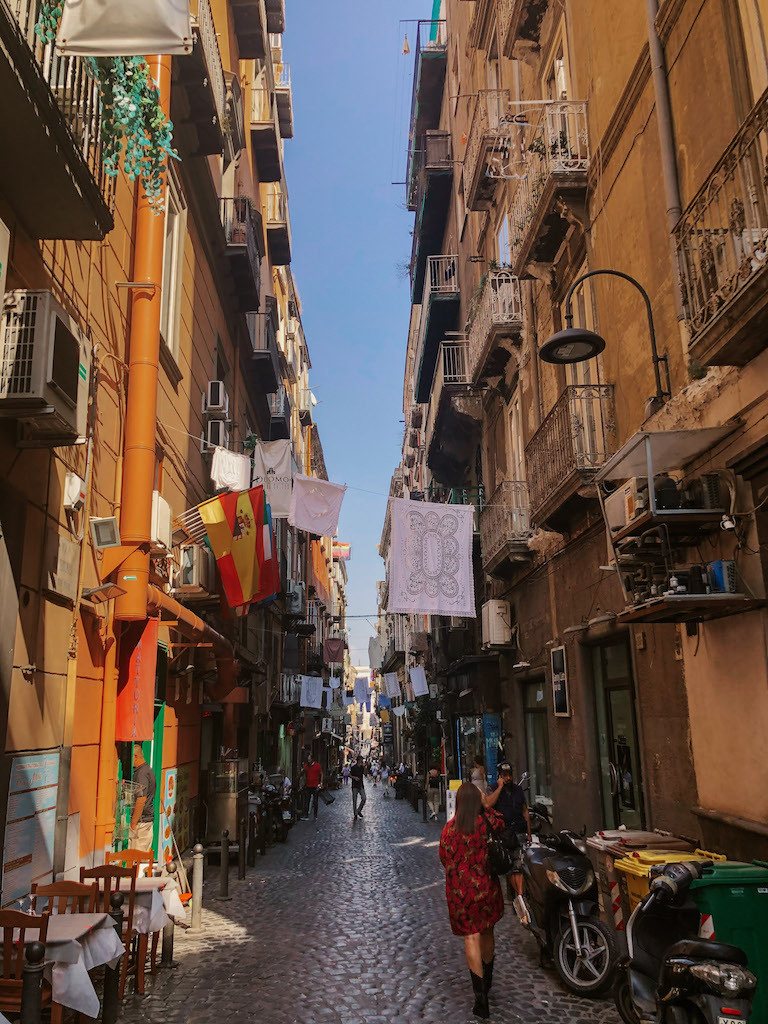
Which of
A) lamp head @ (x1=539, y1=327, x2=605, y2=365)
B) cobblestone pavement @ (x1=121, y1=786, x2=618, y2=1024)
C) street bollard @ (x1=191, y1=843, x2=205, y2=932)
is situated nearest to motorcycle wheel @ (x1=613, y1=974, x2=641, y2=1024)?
cobblestone pavement @ (x1=121, y1=786, x2=618, y2=1024)

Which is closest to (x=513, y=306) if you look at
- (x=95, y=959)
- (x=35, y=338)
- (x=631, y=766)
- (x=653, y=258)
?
(x=653, y=258)

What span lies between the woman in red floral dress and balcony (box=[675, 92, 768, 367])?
4.00m

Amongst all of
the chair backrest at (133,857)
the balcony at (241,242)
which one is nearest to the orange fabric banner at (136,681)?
the chair backrest at (133,857)

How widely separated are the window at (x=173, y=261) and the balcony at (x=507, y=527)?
Answer: 6.42 meters

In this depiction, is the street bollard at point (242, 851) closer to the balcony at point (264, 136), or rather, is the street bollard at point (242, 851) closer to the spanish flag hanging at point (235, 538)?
the spanish flag hanging at point (235, 538)

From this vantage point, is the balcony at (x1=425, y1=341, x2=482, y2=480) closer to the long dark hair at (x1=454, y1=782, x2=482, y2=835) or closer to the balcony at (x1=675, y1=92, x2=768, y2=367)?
the balcony at (x1=675, y1=92, x2=768, y2=367)

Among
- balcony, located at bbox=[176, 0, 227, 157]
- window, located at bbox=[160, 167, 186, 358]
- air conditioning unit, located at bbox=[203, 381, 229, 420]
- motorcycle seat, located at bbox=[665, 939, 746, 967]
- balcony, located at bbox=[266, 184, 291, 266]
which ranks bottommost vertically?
motorcycle seat, located at bbox=[665, 939, 746, 967]

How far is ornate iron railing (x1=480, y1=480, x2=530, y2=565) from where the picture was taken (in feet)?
47.6

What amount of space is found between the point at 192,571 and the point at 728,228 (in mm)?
9237

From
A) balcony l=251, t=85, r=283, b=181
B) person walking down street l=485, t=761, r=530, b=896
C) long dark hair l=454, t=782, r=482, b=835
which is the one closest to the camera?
long dark hair l=454, t=782, r=482, b=835

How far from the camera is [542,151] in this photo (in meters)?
11.4

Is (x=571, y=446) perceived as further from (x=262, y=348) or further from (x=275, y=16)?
(x=275, y=16)

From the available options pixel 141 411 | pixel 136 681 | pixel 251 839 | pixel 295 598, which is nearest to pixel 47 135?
pixel 141 411

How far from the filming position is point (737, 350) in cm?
576
